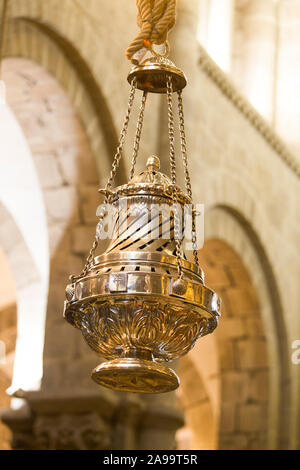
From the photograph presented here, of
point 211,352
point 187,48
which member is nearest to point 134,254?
point 187,48

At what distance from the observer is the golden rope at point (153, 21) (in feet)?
8.13

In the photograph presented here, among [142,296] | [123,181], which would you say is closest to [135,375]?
[142,296]

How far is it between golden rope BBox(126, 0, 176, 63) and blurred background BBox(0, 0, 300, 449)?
113 inches

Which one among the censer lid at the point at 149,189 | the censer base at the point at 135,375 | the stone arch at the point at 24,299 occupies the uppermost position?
the stone arch at the point at 24,299

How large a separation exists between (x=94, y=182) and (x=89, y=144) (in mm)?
260

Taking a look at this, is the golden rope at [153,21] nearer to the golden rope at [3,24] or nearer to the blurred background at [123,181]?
the golden rope at [3,24]

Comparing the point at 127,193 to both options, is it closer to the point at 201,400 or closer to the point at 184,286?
the point at 184,286

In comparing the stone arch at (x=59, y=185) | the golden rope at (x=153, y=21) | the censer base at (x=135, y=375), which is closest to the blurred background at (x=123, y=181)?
the stone arch at (x=59, y=185)

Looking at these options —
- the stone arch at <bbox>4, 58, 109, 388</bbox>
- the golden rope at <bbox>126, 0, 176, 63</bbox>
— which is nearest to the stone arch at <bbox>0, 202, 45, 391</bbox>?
the stone arch at <bbox>4, 58, 109, 388</bbox>

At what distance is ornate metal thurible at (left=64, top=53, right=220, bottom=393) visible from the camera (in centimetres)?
228

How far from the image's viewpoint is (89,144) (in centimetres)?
637

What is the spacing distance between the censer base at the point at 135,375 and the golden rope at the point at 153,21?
0.78m

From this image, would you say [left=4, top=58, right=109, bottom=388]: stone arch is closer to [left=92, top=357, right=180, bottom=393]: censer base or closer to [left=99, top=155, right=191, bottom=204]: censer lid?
[left=99, top=155, right=191, bottom=204]: censer lid

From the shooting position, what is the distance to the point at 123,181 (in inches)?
258
